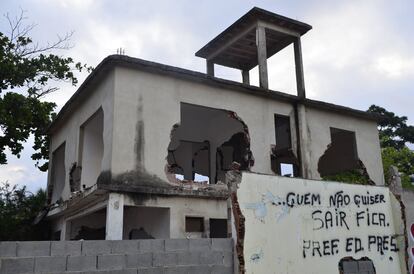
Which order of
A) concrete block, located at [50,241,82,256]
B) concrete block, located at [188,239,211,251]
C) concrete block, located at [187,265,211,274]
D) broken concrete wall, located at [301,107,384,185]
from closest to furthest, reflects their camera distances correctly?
concrete block, located at [50,241,82,256]
concrete block, located at [187,265,211,274]
concrete block, located at [188,239,211,251]
broken concrete wall, located at [301,107,384,185]

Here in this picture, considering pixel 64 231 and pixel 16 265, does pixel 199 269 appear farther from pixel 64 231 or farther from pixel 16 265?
pixel 64 231

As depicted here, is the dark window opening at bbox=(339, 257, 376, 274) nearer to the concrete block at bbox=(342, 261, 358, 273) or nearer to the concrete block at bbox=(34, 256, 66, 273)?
the concrete block at bbox=(342, 261, 358, 273)

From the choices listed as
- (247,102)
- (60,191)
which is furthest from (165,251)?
(60,191)

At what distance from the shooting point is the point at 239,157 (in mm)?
17688

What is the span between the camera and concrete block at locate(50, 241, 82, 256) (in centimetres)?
619

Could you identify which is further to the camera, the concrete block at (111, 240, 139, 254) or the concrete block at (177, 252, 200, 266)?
the concrete block at (177, 252, 200, 266)

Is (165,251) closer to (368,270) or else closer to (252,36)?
(368,270)

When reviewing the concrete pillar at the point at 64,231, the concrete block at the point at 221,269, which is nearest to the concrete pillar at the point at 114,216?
the concrete block at the point at 221,269

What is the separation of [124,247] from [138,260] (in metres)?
0.31

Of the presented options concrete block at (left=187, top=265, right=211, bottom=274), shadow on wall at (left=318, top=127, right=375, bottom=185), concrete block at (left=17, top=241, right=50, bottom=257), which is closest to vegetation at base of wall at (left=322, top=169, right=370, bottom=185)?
shadow on wall at (left=318, top=127, right=375, bottom=185)

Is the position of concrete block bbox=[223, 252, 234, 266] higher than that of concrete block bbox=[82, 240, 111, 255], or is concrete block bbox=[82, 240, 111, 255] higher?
concrete block bbox=[82, 240, 111, 255]

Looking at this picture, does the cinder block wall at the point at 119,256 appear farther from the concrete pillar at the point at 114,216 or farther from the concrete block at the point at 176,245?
Result: the concrete pillar at the point at 114,216

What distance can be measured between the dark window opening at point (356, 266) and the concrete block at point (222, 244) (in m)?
2.70

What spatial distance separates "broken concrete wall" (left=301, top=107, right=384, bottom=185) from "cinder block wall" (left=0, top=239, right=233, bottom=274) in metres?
7.20
